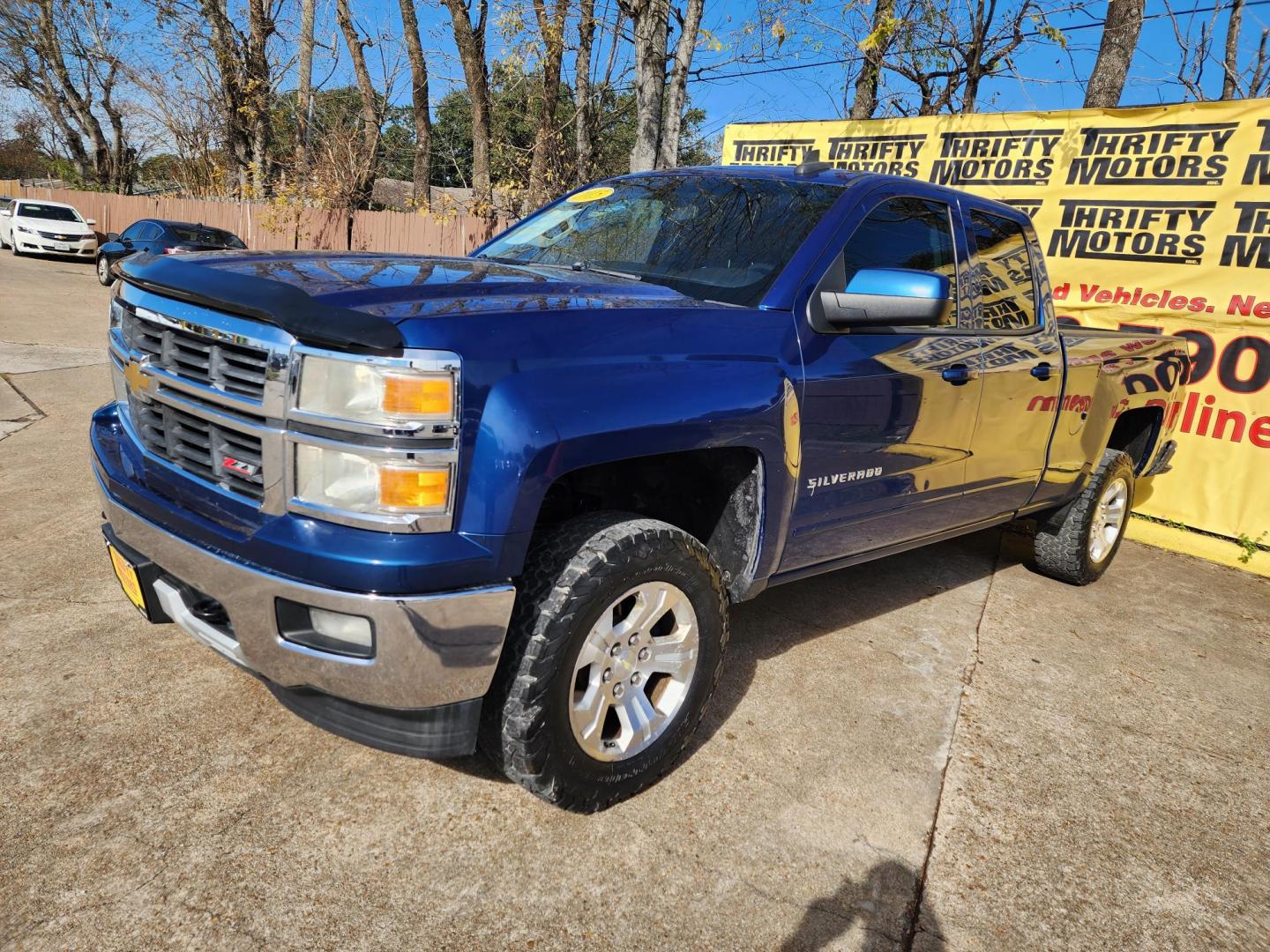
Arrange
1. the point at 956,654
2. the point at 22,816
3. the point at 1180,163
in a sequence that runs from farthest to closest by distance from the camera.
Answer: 1. the point at 1180,163
2. the point at 956,654
3. the point at 22,816

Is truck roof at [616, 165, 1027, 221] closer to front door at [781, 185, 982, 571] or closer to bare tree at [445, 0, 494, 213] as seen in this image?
front door at [781, 185, 982, 571]

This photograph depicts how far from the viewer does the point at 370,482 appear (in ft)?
6.60

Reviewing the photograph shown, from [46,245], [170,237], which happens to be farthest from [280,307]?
[46,245]

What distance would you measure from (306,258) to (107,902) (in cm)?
177

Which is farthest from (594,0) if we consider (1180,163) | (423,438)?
(423,438)

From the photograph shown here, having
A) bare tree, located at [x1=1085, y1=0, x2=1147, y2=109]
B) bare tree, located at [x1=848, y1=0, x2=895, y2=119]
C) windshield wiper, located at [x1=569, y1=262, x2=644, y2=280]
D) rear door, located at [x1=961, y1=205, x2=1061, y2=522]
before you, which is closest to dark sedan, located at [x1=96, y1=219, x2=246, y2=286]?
bare tree, located at [x1=848, y1=0, x2=895, y2=119]

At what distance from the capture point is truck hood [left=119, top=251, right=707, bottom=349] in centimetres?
198

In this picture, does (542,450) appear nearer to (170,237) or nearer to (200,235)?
(170,237)

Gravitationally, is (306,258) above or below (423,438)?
above

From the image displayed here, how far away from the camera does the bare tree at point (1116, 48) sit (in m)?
8.50

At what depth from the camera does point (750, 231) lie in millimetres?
3225

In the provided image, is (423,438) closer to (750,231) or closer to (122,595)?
(750,231)

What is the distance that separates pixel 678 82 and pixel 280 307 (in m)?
9.21

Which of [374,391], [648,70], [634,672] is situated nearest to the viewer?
[374,391]
